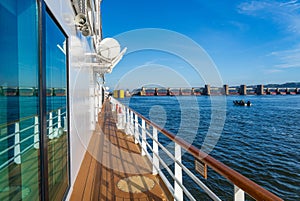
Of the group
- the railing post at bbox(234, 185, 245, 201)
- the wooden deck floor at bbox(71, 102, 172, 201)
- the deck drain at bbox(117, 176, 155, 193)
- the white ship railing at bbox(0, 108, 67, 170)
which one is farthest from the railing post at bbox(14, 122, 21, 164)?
the deck drain at bbox(117, 176, 155, 193)

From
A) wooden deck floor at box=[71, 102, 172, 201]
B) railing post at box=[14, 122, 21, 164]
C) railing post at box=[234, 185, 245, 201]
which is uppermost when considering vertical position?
railing post at box=[14, 122, 21, 164]

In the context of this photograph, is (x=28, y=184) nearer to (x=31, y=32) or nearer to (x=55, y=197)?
(x=55, y=197)

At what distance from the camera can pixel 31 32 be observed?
879 mm

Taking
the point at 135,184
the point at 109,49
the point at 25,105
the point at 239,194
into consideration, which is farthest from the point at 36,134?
the point at 109,49

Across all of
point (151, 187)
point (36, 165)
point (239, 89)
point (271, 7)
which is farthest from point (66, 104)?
point (239, 89)

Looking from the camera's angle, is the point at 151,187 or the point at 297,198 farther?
the point at 297,198

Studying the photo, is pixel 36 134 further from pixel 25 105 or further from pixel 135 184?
pixel 135 184

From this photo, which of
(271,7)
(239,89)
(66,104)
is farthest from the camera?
(239,89)

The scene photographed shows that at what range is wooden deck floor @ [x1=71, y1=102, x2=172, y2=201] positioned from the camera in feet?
5.63

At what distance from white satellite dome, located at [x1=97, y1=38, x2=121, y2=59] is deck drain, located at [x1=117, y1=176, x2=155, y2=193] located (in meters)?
3.16

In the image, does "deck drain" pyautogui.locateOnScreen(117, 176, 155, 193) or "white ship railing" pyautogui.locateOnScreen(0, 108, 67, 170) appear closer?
"white ship railing" pyautogui.locateOnScreen(0, 108, 67, 170)

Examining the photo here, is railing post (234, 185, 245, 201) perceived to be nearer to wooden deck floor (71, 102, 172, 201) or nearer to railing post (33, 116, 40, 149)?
railing post (33, 116, 40, 149)

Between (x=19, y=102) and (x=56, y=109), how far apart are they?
646mm

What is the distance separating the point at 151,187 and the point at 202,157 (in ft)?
3.45
